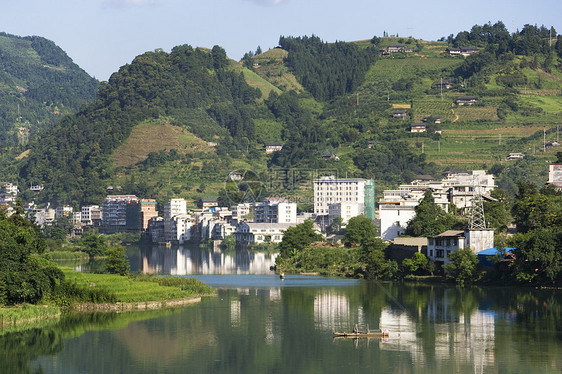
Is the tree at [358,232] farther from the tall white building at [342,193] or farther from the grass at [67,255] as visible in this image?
the tall white building at [342,193]

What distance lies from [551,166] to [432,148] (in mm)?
A: 47250

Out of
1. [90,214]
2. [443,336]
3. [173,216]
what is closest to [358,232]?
[443,336]

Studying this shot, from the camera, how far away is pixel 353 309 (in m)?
47.3

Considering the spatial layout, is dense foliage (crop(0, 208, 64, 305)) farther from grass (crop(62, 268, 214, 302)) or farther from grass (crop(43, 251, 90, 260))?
grass (crop(43, 251, 90, 260))

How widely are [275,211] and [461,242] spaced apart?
70.9m

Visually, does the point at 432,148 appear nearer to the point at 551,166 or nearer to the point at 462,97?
the point at 462,97

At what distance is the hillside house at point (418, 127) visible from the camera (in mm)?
146750

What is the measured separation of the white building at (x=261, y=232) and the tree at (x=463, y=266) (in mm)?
62427

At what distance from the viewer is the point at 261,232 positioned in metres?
122

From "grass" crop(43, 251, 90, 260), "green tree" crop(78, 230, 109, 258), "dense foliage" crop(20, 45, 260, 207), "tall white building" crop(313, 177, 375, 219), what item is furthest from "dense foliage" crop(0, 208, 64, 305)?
"dense foliage" crop(20, 45, 260, 207)

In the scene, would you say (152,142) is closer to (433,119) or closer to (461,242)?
(433,119)

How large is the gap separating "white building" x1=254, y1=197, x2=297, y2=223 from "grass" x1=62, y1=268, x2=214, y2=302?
230 ft

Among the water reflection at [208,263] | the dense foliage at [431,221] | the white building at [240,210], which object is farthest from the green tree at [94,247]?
the white building at [240,210]

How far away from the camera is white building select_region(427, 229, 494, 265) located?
5894 cm
